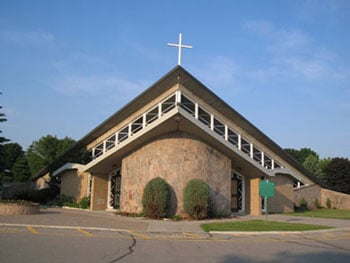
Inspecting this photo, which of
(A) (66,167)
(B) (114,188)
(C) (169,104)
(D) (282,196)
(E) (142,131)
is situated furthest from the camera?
(A) (66,167)

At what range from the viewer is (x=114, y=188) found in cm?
2561

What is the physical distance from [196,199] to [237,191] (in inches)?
254

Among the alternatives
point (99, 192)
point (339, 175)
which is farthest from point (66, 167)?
point (339, 175)

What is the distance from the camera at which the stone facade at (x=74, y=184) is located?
2742cm

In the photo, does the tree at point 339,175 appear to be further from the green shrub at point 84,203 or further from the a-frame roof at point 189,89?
the green shrub at point 84,203

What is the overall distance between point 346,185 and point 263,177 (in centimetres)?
2018

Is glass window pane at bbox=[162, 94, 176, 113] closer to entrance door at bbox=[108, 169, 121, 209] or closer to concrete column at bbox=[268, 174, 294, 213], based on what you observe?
entrance door at bbox=[108, 169, 121, 209]

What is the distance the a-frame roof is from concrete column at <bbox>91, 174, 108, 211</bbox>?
3.00 m

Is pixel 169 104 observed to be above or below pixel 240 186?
above

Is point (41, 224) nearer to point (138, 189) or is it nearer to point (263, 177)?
point (138, 189)

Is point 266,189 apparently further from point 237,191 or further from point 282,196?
point 282,196

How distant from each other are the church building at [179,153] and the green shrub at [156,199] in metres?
0.67

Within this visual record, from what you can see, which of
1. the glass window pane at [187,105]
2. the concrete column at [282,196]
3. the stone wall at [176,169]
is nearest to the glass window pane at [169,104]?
the glass window pane at [187,105]

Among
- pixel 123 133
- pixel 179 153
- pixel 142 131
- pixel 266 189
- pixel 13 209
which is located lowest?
pixel 13 209
